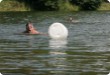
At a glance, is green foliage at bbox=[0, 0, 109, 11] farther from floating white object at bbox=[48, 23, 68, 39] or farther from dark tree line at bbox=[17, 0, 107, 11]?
floating white object at bbox=[48, 23, 68, 39]

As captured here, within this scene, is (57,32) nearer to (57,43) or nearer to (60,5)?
(57,43)

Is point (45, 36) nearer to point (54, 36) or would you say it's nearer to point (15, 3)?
point (54, 36)

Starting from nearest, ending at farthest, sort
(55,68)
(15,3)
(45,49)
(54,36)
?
(55,68), (45,49), (54,36), (15,3)

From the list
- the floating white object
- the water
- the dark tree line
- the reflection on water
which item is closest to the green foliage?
the dark tree line

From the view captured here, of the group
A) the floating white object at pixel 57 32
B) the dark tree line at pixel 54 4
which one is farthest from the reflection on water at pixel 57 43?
the dark tree line at pixel 54 4

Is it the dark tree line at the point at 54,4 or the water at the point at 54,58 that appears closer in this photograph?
the water at the point at 54,58

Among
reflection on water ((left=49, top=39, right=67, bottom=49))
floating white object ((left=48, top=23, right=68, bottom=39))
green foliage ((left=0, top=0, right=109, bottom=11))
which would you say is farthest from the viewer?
green foliage ((left=0, top=0, right=109, bottom=11))

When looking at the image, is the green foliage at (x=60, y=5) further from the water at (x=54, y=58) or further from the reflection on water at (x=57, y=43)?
the water at (x=54, y=58)

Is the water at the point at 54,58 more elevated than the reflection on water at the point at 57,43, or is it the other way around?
the water at the point at 54,58

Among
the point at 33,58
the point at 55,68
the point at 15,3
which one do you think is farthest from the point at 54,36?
the point at 15,3

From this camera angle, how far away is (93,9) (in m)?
87.0

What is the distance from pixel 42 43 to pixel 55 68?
9147 mm

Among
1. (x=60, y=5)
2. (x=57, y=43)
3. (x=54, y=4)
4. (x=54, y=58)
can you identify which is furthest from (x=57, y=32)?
(x=60, y=5)

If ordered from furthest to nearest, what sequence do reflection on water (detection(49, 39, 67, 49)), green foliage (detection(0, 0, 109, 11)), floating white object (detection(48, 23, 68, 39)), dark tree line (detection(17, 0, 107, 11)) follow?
dark tree line (detection(17, 0, 107, 11))
green foliage (detection(0, 0, 109, 11))
floating white object (detection(48, 23, 68, 39))
reflection on water (detection(49, 39, 67, 49))
